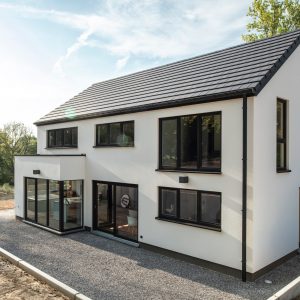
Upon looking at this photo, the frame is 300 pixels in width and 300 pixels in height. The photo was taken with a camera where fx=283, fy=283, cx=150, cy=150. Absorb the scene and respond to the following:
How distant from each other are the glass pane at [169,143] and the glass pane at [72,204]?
5.15 meters

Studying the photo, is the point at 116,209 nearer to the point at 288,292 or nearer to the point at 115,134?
the point at 115,134

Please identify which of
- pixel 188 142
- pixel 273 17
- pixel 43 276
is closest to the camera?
pixel 43 276

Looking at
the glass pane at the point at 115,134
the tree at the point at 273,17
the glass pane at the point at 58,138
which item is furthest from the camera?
the tree at the point at 273,17

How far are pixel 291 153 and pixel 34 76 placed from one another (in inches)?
490

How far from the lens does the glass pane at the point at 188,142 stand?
9305 mm

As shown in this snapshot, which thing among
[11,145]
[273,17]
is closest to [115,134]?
[273,17]

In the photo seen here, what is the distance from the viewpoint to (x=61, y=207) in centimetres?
1259

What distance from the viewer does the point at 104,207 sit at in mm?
12617

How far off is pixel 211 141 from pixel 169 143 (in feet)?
5.60

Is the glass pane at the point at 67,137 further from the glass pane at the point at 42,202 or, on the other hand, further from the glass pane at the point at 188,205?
the glass pane at the point at 188,205

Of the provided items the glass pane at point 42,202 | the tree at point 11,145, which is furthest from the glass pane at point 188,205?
the tree at point 11,145

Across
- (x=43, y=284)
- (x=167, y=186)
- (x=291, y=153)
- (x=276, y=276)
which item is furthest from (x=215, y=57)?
(x=43, y=284)

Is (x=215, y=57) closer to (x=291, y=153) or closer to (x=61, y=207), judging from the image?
(x=291, y=153)

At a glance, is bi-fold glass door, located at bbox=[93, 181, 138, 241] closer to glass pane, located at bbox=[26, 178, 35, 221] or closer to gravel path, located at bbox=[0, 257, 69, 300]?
glass pane, located at bbox=[26, 178, 35, 221]
